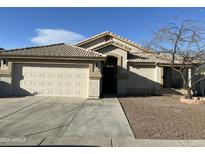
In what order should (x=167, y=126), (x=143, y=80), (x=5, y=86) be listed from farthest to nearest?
1. (x=143, y=80)
2. (x=5, y=86)
3. (x=167, y=126)

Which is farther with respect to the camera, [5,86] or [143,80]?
[143,80]

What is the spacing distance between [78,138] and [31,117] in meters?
3.76

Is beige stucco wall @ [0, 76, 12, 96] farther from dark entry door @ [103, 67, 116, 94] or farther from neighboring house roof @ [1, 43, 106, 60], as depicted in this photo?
dark entry door @ [103, 67, 116, 94]

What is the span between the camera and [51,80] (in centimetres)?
1791

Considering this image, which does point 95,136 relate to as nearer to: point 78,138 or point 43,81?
point 78,138

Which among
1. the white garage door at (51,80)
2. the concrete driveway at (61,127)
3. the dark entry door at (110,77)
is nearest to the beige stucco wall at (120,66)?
the dark entry door at (110,77)

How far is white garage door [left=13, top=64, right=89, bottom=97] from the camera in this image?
17.9m

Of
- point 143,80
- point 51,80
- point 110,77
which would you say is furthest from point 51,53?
point 143,80

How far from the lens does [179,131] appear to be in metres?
8.06

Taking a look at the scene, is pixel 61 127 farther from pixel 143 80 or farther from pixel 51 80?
pixel 143 80

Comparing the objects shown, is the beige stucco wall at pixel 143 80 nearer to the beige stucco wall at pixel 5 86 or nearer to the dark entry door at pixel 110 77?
the dark entry door at pixel 110 77

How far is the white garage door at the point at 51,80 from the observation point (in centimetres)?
1786
